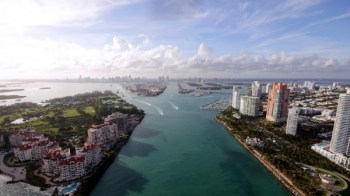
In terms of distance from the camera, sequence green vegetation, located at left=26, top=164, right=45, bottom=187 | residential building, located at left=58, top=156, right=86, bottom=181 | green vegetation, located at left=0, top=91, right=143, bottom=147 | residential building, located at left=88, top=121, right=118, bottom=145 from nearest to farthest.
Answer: green vegetation, located at left=26, top=164, right=45, bottom=187 → residential building, located at left=58, top=156, right=86, bottom=181 → residential building, located at left=88, top=121, right=118, bottom=145 → green vegetation, located at left=0, top=91, right=143, bottom=147

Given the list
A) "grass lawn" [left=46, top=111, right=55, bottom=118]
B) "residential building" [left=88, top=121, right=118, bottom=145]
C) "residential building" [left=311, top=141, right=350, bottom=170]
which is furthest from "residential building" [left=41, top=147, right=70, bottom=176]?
"residential building" [left=311, top=141, right=350, bottom=170]

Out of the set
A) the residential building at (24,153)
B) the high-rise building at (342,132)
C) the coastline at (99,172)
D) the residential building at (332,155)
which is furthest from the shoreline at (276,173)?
the residential building at (24,153)

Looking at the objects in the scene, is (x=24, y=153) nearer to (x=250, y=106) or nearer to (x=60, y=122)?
(x=60, y=122)

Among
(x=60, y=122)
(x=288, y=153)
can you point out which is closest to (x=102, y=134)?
(x=60, y=122)

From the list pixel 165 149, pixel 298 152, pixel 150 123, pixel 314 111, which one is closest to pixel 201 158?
pixel 165 149

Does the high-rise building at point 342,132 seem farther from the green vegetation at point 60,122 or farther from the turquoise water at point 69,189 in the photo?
the green vegetation at point 60,122

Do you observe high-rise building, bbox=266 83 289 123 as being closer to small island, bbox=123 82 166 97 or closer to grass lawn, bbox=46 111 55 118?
grass lawn, bbox=46 111 55 118

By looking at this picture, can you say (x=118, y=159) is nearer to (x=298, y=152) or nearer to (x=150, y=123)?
(x=150, y=123)

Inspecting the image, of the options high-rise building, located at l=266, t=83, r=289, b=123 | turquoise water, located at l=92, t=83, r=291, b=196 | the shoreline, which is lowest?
turquoise water, located at l=92, t=83, r=291, b=196
